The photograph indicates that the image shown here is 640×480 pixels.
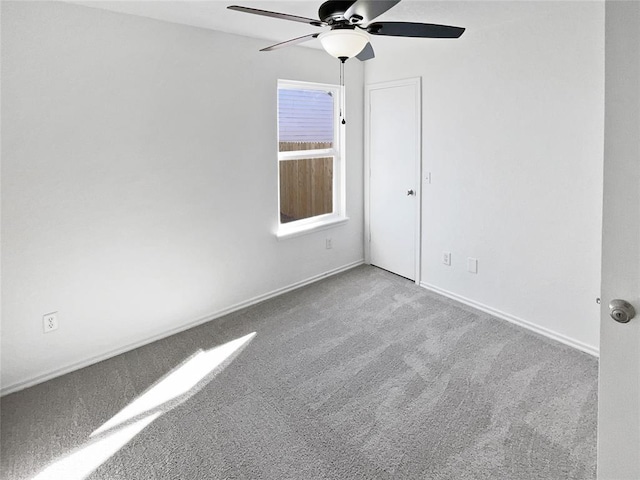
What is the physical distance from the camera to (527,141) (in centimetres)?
306

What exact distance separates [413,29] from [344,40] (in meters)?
0.38

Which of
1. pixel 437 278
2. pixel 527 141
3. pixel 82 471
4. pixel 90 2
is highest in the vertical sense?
pixel 90 2

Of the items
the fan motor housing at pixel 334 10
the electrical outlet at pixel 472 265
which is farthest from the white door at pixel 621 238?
the electrical outlet at pixel 472 265

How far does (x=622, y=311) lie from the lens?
1166 mm

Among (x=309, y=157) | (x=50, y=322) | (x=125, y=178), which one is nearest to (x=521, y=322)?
(x=309, y=157)

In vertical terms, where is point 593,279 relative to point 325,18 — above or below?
below

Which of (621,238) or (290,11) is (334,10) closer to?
(290,11)

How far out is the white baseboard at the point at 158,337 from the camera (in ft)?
8.47

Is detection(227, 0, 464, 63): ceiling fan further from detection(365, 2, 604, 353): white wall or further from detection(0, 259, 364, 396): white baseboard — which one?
detection(0, 259, 364, 396): white baseboard

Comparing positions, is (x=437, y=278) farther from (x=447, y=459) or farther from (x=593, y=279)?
(x=447, y=459)

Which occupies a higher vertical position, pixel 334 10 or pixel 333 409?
pixel 334 10

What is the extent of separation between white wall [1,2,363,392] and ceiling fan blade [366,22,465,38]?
1.61 m

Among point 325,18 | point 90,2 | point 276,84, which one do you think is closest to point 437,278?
point 276,84

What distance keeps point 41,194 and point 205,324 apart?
4.99 ft
